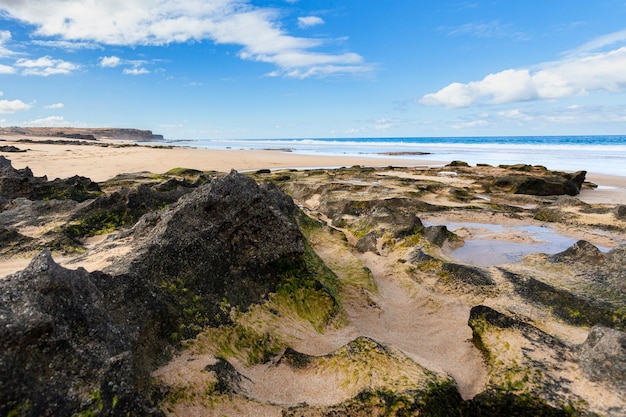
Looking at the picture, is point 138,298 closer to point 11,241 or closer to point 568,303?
point 11,241

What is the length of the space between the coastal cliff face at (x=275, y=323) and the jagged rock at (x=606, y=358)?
2cm

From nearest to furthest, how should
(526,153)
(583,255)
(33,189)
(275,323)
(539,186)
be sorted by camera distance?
(275,323) < (583,255) < (33,189) < (539,186) < (526,153)

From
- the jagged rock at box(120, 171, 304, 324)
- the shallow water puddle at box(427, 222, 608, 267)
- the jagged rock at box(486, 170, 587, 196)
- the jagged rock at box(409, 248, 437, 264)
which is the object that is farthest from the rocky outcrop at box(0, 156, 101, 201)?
the jagged rock at box(486, 170, 587, 196)

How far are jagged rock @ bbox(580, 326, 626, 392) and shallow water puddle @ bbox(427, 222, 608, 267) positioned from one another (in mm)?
5161

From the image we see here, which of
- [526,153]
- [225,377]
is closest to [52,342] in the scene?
[225,377]

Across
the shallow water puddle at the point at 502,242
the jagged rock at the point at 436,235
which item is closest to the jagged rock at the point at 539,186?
the shallow water puddle at the point at 502,242

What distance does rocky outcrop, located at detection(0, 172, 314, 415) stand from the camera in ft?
9.50

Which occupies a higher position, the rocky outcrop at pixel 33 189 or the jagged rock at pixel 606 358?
the rocky outcrop at pixel 33 189

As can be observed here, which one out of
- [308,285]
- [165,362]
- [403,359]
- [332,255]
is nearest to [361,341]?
[403,359]

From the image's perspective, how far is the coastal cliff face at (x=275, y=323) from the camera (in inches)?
124

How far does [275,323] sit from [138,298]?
1.79m

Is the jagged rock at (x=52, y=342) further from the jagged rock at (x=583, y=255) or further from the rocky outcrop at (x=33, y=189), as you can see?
the rocky outcrop at (x=33, y=189)

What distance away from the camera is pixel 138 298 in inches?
170

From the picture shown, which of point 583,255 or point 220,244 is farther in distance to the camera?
point 583,255
